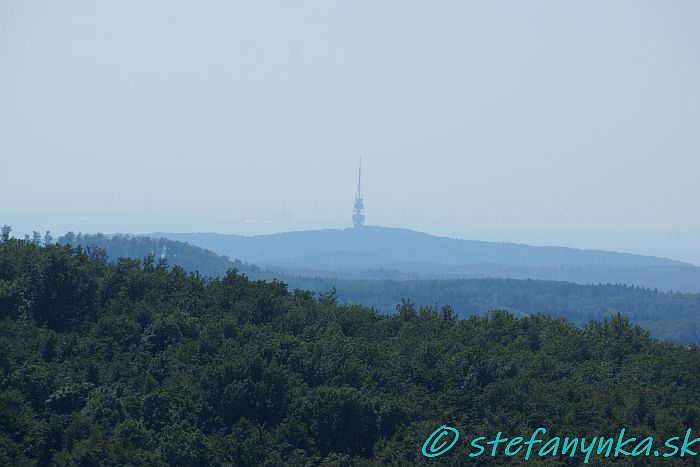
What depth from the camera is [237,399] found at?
43.3 meters

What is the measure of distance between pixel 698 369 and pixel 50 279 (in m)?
37.9

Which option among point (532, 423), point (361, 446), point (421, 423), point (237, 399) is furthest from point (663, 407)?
point (237, 399)

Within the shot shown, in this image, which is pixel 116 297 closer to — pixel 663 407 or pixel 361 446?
pixel 361 446

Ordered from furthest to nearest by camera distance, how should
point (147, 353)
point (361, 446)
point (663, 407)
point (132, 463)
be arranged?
point (147, 353) → point (663, 407) → point (361, 446) → point (132, 463)

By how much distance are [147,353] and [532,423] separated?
20.0m

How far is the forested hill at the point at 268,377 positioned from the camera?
1564 inches

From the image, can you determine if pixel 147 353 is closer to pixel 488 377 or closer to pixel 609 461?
pixel 488 377

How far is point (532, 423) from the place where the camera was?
147 ft

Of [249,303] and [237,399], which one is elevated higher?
[249,303]

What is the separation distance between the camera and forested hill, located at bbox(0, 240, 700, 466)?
39.7 meters

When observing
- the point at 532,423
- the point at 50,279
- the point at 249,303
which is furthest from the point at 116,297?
the point at 532,423

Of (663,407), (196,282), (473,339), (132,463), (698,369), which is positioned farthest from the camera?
(196,282)

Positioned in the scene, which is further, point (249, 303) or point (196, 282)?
point (196, 282)

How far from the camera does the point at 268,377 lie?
4475cm
